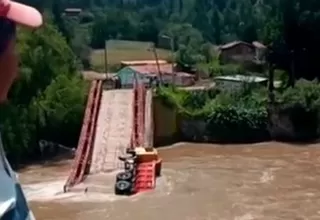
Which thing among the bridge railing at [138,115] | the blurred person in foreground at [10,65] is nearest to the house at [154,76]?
the bridge railing at [138,115]

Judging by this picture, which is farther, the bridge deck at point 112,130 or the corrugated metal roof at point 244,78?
the corrugated metal roof at point 244,78

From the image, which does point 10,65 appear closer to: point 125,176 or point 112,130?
point 125,176

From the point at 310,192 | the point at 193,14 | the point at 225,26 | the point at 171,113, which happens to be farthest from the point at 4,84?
the point at 193,14

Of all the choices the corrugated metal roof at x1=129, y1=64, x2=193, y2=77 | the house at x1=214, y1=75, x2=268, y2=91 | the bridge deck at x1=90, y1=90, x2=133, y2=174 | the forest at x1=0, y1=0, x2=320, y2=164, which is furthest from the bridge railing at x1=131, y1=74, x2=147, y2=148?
the corrugated metal roof at x1=129, y1=64, x2=193, y2=77

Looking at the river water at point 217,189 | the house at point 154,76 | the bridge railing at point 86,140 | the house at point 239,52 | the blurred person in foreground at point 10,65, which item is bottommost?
the river water at point 217,189

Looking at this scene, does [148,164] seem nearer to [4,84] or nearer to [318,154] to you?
[318,154]

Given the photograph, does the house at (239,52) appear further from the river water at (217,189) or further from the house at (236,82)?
the river water at (217,189)
